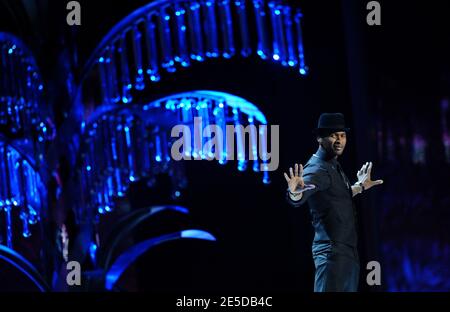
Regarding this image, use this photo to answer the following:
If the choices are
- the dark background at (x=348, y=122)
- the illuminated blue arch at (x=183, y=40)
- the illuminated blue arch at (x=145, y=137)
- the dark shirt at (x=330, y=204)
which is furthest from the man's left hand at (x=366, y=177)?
the illuminated blue arch at (x=183, y=40)

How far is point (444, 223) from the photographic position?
467 centimetres

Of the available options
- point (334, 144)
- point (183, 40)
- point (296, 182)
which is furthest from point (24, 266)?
point (334, 144)

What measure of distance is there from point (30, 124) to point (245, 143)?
1.26 metres

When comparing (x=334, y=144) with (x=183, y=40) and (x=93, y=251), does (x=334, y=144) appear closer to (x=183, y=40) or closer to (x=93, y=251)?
(x=183, y=40)

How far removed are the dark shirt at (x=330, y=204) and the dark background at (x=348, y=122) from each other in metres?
0.58

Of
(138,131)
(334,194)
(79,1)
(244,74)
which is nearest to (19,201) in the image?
(138,131)

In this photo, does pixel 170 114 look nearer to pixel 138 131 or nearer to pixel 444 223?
pixel 138 131

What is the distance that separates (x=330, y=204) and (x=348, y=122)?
0.75 m

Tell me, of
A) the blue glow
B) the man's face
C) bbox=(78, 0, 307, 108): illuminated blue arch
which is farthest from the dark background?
the man's face

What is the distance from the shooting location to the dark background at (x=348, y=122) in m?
4.67

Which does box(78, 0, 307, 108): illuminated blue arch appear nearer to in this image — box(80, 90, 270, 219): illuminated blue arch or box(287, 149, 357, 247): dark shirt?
box(80, 90, 270, 219): illuminated blue arch

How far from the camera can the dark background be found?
467 cm

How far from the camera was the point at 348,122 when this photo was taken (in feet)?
15.3

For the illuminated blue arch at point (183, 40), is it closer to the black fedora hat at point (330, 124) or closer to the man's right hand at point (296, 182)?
the black fedora hat at point (330, 124)
